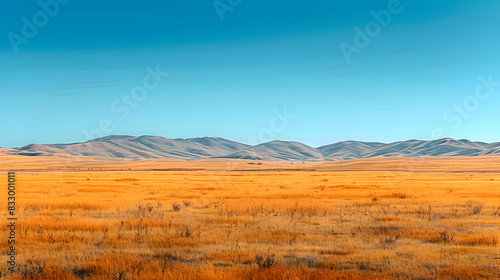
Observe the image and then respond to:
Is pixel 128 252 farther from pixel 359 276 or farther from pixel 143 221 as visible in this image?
pixel 359 276

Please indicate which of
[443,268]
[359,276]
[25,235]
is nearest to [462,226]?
[443,268]

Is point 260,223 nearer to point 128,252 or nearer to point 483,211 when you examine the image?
point 128,252

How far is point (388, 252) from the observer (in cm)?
1228

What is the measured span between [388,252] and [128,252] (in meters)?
8.09

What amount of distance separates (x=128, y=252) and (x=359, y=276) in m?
7.08

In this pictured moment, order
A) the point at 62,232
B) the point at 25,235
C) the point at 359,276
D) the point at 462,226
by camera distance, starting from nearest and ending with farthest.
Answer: the point at 359,276
the point at 25,235
the point at 62,232
the point at 462,226

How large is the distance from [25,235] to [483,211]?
2311 centimetres

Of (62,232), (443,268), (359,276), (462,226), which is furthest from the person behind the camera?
(462,226)

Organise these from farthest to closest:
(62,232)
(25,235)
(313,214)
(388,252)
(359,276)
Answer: (313,214) → (62,232) → (25,235) → (388,252) → (359,276)

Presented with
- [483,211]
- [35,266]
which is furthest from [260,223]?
[483,211]

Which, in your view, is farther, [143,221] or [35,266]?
[143,221]

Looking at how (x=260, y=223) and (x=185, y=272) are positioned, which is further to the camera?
(x=260, y=223)

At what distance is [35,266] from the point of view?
10.6m

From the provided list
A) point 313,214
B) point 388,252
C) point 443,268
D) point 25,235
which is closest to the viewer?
point 443,268
